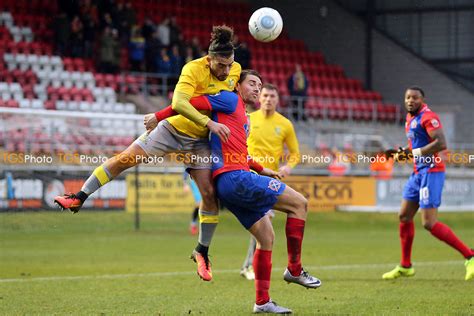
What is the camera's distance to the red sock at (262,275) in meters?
8.16

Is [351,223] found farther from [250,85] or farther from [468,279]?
[250,85]

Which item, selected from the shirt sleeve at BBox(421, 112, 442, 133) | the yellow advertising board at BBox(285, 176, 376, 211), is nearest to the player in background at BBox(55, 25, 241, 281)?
the shirt sleeve at BBox(421, 112, 442, 133)

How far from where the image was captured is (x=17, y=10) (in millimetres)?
26922

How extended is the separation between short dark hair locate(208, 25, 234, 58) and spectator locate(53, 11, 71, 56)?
1795 cm

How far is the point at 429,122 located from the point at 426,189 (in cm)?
87

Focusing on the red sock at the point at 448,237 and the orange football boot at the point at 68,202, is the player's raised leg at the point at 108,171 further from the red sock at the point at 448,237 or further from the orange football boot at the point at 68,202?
the red sock at the point at 448,237

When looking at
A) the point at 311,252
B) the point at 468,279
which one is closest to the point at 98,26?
the point at 311,252

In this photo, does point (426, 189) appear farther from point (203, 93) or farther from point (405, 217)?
point (203, 93)

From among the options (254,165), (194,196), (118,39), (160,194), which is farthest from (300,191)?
(254,165)

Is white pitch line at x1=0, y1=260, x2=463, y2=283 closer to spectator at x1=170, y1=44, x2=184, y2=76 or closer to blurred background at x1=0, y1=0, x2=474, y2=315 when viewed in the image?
blurred background at x1=0, y1=0, x2=474, y2=315

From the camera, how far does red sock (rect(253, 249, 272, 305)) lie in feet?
26.8

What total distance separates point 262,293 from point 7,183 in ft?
35.6

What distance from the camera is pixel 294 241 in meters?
8.41

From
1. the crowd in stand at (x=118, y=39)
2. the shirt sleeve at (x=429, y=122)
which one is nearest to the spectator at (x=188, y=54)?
the crowd in stand at (x=118, y=39)
